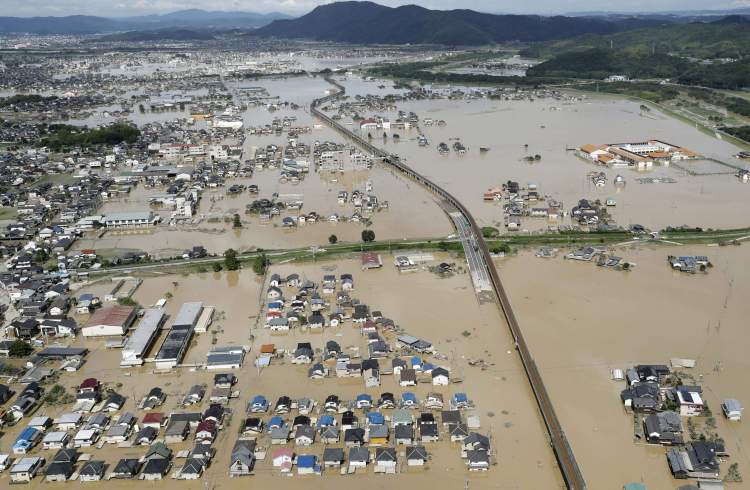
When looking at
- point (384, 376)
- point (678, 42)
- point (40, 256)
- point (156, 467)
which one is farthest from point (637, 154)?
point (678, 42)

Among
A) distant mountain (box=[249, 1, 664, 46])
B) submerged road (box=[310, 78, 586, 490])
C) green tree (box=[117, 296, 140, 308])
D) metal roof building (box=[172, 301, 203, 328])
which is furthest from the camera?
distant mountain (box=[249, 1, 664, 46])

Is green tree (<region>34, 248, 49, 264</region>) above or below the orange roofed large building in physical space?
below

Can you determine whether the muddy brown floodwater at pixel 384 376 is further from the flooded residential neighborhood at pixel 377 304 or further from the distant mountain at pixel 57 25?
the distant mountain at pixel 57 25

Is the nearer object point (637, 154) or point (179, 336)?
point (179, 336)

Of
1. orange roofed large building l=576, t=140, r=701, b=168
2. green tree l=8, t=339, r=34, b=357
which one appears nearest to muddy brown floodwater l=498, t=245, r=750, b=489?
orange roofed large building l=576, t=140, r=701, b=168

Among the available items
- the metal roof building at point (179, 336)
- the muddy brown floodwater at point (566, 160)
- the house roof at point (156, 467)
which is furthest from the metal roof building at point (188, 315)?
the muddy brown floodwater at point (566, 160)

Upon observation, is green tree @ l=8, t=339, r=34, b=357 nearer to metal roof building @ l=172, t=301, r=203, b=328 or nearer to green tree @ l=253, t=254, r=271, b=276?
metal roof building @ l=172, t=301, r=203, b=328

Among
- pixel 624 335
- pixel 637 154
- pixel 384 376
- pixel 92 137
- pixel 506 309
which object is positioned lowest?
pixel 384 376

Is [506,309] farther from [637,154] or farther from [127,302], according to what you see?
[637,154]

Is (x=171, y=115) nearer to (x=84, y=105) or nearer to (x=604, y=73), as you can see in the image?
(x=84, y=105)
